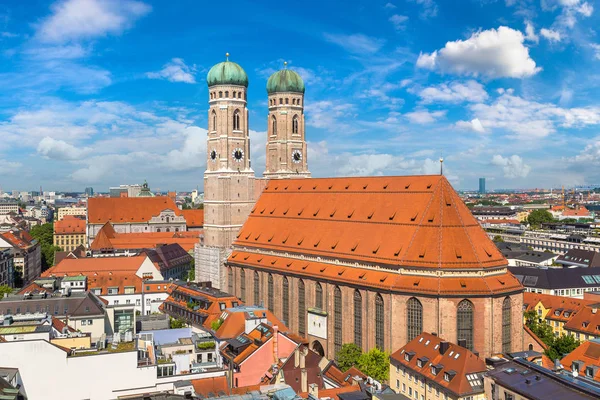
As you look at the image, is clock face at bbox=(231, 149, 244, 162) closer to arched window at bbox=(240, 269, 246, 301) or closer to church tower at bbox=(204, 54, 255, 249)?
church tower at bbox=(204, 54, 255, 249)

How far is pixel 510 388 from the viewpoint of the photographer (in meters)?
39.3

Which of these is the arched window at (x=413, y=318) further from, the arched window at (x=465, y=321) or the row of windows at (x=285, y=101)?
the row of windows at (x=285, y=101)

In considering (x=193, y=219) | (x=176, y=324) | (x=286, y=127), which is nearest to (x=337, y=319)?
(x=176, y=324)

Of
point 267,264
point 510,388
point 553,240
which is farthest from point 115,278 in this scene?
point 553,240

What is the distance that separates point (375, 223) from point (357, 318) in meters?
11.9

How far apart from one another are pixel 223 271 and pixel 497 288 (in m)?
45.6

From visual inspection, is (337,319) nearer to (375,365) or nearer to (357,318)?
(357,318)

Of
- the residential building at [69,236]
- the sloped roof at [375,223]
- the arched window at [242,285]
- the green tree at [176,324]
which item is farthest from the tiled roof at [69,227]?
the green tree at [176,324]

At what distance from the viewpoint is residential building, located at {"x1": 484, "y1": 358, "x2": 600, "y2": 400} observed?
3556 centimetres

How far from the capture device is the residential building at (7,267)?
349ft

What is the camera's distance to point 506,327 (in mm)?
61156

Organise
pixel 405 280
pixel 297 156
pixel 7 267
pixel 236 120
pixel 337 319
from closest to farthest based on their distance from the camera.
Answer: pixel 405 280 → pixel 337 319 → pixel 236 120 → pixel 297 156 → pixel 7 267

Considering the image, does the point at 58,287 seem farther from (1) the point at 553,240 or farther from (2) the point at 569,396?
(1) the point at 553,240

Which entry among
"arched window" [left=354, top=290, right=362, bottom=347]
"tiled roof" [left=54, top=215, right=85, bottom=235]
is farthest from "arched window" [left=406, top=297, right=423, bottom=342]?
"tiled roof" [left=54, top=215, right=85, bottom=235]
